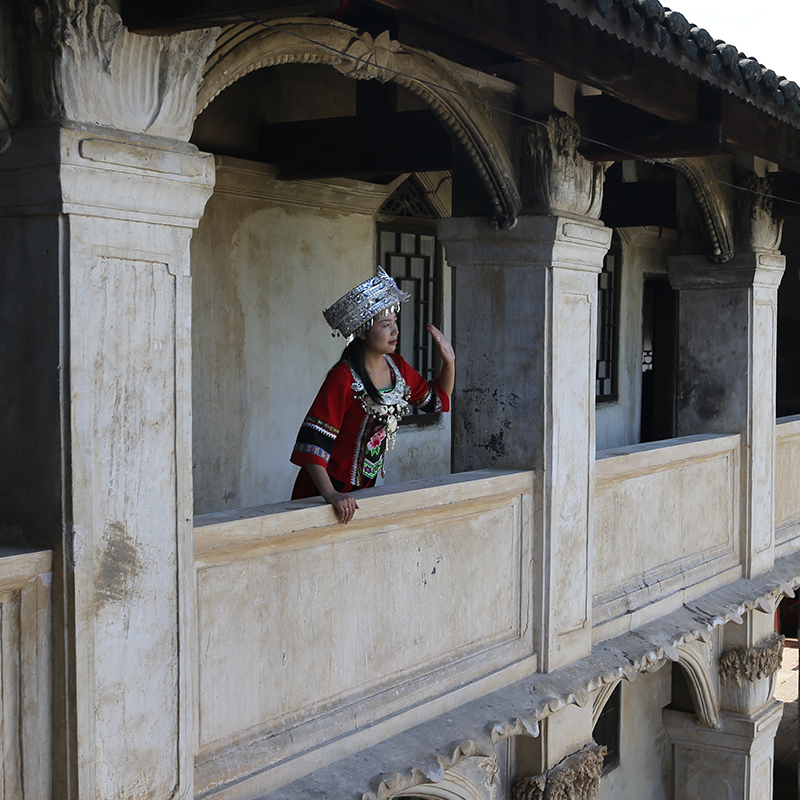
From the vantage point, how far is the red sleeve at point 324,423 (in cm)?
416

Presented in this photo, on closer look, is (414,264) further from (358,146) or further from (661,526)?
(661,526)

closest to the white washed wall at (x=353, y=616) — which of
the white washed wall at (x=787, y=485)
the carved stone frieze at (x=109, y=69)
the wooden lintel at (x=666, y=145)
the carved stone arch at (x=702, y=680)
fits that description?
the carved stone frieze at (x=109, y=69)

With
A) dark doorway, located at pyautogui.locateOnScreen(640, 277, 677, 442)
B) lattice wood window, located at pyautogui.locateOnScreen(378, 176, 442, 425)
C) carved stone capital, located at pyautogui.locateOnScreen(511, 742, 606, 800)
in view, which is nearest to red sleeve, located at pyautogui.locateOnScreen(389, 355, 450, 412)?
carved stone capital, located at pyautogui.locateOnScreen(511, 742, 606, 800)

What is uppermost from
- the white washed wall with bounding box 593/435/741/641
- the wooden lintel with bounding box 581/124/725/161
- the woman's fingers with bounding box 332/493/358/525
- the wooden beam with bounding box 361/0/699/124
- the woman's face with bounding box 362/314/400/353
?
the wooden beam with bounding box 361/0/699/124

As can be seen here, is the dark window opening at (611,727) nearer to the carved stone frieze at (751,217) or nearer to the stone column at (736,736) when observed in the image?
the stone column at (736,736)

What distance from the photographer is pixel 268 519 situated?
383 centimetres

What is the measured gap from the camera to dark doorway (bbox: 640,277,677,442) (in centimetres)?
1275

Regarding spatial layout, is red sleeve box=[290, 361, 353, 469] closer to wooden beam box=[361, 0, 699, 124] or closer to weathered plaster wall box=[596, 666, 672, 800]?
wooden beam box=[361, 0, 699, 124]

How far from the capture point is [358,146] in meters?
6.29

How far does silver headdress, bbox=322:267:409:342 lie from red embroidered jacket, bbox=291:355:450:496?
0.16 metres

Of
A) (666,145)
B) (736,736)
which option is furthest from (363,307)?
(736,736)

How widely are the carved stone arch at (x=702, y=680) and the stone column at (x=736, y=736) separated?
89 millimetres

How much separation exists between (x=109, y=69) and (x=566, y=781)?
4.47 m

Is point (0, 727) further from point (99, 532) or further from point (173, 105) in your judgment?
point (173, 105)
